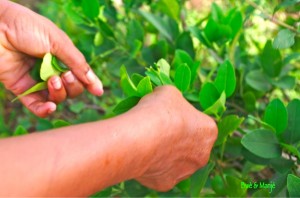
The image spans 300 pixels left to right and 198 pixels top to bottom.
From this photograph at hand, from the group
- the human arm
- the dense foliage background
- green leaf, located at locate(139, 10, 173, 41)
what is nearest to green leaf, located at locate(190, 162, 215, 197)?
the dense foliage background

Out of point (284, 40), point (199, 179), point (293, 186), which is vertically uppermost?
point (284, 40)

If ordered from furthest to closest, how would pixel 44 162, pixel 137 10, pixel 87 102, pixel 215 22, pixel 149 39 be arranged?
pixel 87 102
pixel 149 39
pixel 137 10
pixel 215 22
pixel 44 162

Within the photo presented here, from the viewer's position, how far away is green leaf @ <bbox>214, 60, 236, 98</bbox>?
0.98m

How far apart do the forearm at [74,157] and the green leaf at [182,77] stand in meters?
0.22

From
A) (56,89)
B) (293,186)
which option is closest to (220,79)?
(293,186)

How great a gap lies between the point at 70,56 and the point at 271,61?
59cm

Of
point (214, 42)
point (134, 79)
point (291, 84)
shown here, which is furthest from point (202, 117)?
point (291, 84)

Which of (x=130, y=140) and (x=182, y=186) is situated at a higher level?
A: (x=130, y=140)

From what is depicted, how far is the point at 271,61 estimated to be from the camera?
124 cm

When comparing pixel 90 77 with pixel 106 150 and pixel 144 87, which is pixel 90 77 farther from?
pixel 106 150

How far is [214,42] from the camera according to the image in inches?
47.4

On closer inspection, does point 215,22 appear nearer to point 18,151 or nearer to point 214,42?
point 214,42

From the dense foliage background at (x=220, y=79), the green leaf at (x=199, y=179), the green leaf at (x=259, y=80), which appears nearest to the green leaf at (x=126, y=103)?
the dense foliage background at (x=220, y=79)

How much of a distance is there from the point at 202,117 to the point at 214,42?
1.18 ft
